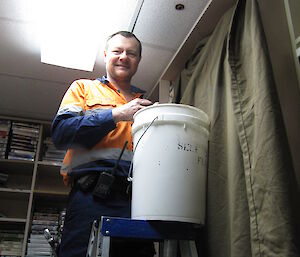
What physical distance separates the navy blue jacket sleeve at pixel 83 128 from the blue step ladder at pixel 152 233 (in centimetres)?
35

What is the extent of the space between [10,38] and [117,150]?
114 centimetres

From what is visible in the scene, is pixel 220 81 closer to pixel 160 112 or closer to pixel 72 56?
pixel 160 112

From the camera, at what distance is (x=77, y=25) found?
5.50 ft

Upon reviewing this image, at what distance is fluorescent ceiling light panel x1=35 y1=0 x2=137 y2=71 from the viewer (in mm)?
1603

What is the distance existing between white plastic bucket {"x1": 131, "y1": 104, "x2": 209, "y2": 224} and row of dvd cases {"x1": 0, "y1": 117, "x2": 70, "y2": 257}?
2063 mm

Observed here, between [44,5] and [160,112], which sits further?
[44,5]

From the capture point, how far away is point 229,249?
3.00ft

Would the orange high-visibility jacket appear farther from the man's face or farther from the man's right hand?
the man's face

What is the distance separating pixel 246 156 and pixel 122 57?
0.85 meters

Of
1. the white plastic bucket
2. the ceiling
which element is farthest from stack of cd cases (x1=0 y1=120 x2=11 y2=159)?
the white plastic bucket

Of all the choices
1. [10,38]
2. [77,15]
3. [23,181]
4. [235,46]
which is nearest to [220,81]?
[235,46]

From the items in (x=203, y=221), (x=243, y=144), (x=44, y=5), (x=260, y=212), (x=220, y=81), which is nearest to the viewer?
(x=260, y=212)

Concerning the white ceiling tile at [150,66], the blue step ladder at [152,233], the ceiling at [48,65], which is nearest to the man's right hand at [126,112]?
the blue step ladder at [152,233]

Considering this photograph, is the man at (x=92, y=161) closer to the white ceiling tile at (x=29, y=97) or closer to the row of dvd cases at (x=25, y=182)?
the white ceiling tile at (x=29, y=97)
